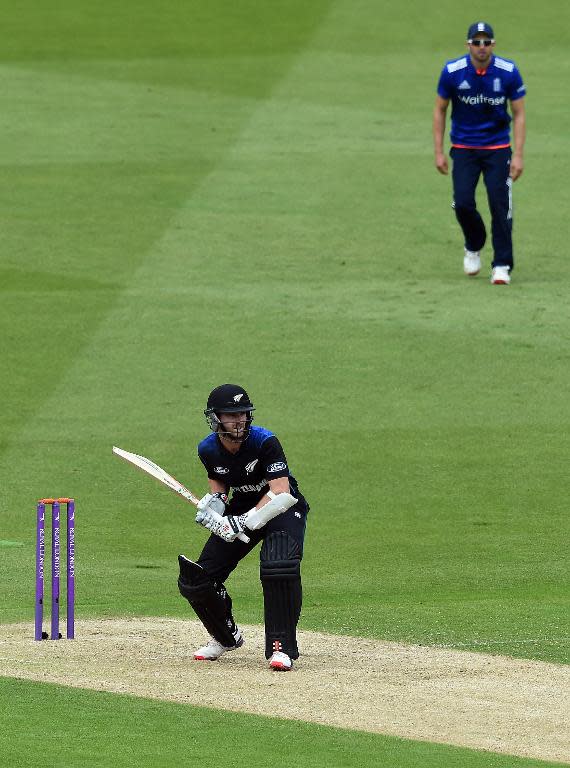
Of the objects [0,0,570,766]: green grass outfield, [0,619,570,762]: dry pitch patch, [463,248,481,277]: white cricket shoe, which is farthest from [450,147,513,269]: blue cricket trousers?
[0,619,570,762]: dry pitch patch

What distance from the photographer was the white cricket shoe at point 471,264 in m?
20.0

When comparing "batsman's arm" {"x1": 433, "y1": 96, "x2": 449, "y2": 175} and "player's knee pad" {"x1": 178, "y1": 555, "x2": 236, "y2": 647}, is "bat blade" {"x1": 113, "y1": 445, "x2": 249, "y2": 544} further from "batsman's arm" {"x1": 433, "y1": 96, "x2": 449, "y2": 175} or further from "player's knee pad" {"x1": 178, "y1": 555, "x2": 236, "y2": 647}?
"batsman's arm" {"x1": 433, "y1": 96, "x2": 449, "y2": 175}

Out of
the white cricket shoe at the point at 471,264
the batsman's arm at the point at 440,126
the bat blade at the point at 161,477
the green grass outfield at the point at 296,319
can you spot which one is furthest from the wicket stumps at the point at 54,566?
the white cricket shoe at the point at 471,264

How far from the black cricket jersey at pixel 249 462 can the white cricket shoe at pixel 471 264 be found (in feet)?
31.5

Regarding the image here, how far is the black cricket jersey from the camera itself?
10656 millimetres

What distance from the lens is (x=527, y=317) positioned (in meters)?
19.2

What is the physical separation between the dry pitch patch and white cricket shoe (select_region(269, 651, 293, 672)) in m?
0.07

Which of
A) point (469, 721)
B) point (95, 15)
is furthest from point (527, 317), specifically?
point (95, 15)

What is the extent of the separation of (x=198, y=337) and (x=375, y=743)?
410 inches

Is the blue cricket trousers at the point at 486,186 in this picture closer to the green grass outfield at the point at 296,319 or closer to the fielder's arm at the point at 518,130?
the fielder's arm at the point at 518,130

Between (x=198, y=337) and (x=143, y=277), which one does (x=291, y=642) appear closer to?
(x=198, y=337)

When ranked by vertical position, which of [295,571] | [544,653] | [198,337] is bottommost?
[198,337]

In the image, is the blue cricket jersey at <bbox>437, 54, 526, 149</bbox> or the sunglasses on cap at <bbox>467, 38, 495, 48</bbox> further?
the blue cricket jersey at <bbox>437, 54, 526, 149</bbox>

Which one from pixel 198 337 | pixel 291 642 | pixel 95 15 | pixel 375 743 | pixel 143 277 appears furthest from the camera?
pixel 95 15
